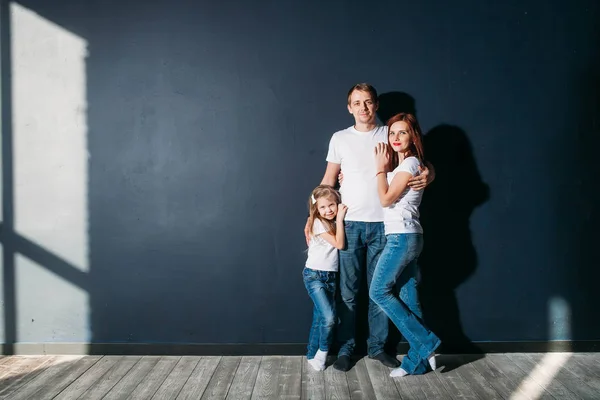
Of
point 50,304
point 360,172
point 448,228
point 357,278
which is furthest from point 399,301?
point 50,304

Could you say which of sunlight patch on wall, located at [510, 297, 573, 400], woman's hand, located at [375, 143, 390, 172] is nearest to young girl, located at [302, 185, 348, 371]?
woman's hand, located at [375, 143, 390, 172]

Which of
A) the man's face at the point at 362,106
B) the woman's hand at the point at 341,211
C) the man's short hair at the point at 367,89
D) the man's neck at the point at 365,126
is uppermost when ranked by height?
the man's short hair at the point at 367,89

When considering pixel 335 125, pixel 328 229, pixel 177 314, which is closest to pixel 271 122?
pixel 335 125

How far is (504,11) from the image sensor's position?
3.07 metres

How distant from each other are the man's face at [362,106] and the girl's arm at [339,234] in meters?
0.47

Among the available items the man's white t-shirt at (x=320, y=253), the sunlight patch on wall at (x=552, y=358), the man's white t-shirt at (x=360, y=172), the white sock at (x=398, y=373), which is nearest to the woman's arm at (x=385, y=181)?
the man's white t-shirt at (x=360, y=172)

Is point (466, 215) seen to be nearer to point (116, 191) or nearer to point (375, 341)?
point (375, 341)

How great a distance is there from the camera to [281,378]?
2.79 metres

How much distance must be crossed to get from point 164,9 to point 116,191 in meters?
1.07

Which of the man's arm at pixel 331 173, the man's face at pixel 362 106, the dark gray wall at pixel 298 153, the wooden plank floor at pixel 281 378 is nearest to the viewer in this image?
the wooden plank floor at pixel 281 378

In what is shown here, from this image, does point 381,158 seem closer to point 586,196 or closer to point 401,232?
point 401,232

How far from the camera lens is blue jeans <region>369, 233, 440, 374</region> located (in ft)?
8.95

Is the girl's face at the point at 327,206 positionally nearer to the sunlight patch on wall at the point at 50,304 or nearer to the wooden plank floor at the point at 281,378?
the wooden plank floor at the point at 281,378

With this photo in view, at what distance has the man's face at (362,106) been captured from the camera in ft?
9.34
